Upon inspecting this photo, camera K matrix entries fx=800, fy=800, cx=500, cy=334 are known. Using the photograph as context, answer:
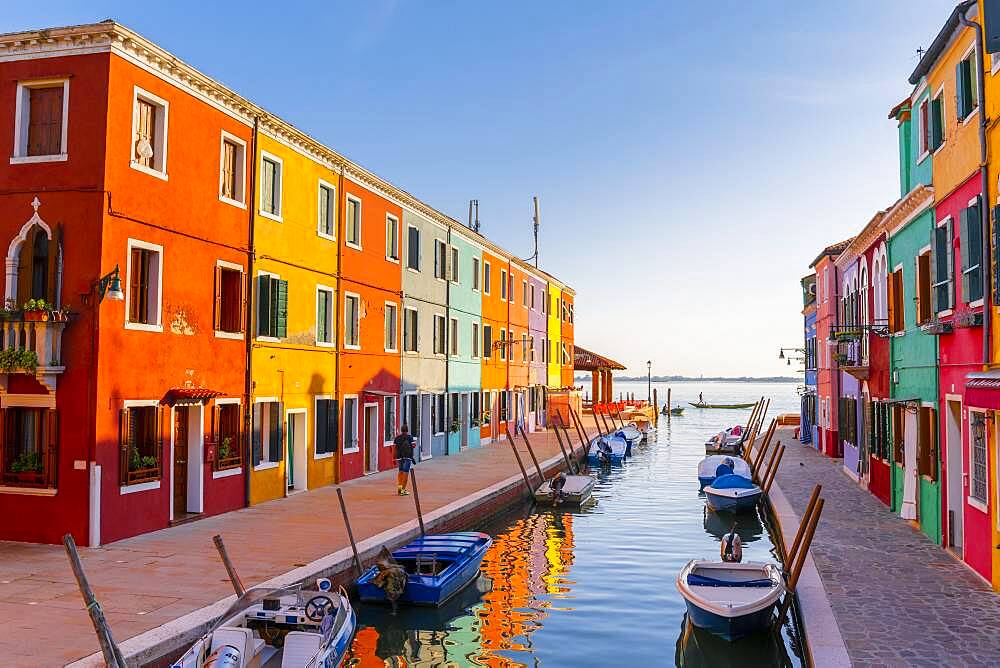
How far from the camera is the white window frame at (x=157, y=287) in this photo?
1495 centimetres

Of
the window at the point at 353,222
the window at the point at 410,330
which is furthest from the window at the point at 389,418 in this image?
the window at the point at 353,222

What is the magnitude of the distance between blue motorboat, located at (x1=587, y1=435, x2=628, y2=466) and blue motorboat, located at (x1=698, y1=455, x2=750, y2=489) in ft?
22.0

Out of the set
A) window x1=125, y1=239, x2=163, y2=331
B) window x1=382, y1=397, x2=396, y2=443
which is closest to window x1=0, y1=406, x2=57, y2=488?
window x1=125, y1=239, x2=163, y2=331

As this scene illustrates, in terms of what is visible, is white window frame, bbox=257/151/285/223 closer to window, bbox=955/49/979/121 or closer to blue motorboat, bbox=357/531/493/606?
blue motorboat, bbox=357/531/493/606

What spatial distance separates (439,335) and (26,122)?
61.3ft

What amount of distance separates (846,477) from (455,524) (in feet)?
46.3

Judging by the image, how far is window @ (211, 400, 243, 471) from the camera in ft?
57.4

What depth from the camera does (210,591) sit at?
453 inches

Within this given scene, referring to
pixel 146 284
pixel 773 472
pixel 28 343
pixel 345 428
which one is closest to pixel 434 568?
pixel 146 284

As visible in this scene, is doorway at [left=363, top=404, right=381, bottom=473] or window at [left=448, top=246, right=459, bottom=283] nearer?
doorway at [left=363, top=404, right=381, bottom=473]

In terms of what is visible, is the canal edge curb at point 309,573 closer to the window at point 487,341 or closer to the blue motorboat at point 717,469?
the blue motorboat at point 717,469

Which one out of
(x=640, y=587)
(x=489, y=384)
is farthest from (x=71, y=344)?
(x=489, y=384)

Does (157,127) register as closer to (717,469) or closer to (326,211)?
(326,211)

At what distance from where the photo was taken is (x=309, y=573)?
496 inches
